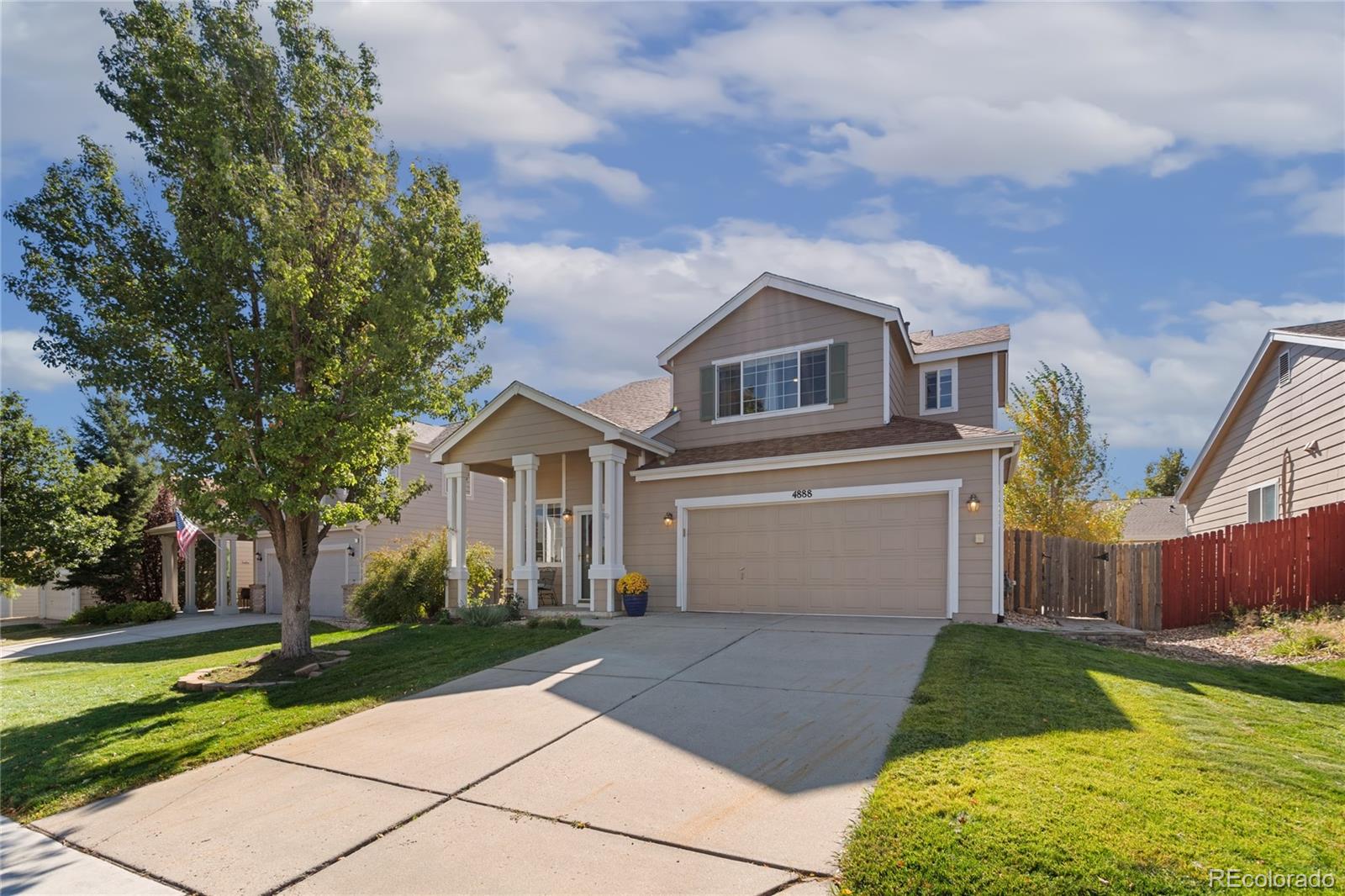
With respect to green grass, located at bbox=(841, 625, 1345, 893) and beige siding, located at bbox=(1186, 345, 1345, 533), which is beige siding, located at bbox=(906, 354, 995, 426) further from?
green grass, located at bbox=(841, 625, 1345, 893)

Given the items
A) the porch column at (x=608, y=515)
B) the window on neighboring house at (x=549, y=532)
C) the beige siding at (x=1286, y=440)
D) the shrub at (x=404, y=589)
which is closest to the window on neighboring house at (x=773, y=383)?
the porch column at (x=608, y=515)

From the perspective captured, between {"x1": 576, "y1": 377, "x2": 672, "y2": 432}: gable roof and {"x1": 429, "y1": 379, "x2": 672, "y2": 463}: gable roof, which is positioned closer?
{"x1": 429, "y1": 379, "x2": 672, "y2": 463}: gable roof

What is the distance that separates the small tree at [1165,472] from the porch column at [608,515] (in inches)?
1814

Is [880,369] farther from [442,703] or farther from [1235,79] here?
[442,703]

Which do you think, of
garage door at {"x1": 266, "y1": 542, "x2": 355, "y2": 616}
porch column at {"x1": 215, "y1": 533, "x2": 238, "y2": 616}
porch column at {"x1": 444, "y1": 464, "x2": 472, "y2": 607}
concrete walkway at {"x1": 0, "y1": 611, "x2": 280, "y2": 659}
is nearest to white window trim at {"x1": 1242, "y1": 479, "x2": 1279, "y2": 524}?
porch column at {"x1": 444, "y1": 464, "x2": 472, "y2": 607}

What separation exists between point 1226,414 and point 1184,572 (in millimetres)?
6459

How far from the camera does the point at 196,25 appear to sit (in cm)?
970

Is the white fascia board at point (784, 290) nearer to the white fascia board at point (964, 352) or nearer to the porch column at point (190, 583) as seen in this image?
the white fascia board at point (964, 352)

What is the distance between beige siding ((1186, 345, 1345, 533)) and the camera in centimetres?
1283

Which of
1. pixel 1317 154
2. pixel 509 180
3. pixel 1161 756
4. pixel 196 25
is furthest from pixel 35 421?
pixel 1317 154

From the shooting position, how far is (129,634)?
18469 mm

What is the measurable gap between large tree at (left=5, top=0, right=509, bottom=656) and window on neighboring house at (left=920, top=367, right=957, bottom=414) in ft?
34.0

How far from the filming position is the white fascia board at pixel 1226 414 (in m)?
15.4

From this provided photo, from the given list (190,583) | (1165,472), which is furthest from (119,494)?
A: (1165,472)
